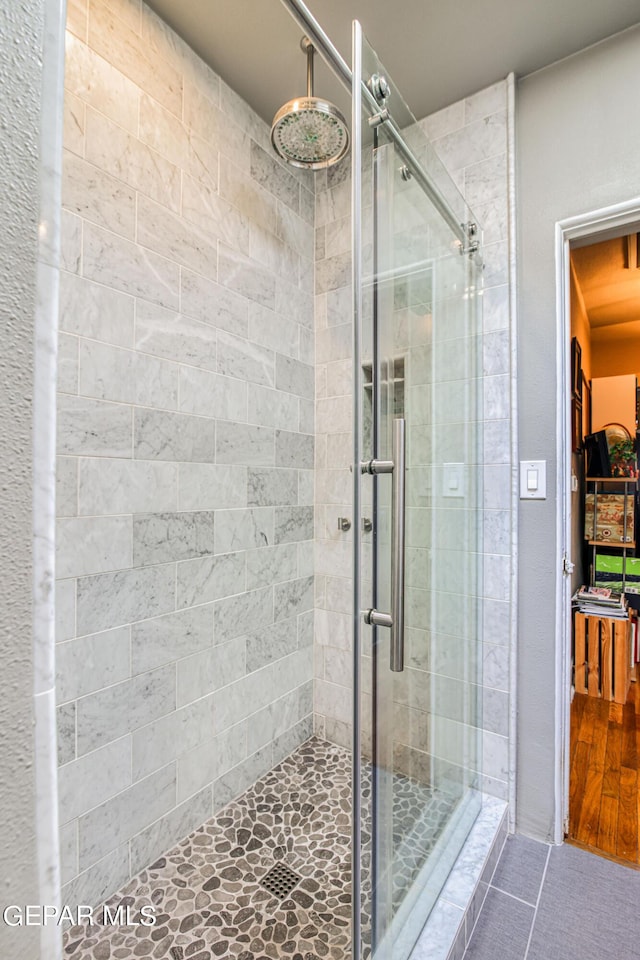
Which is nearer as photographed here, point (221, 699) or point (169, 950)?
point (169, 950)

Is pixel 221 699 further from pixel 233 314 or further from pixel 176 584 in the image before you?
pixel 233 314

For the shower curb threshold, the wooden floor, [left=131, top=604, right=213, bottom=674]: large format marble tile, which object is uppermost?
[left=131, top=604, right=213, bottom=674]: large format marble tile

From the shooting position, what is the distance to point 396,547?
0.99 m

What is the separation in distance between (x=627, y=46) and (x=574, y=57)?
6.3 inches

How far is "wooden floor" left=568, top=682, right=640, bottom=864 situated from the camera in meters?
1.58

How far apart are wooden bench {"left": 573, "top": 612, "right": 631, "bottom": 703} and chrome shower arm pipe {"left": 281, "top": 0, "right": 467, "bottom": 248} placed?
8.30 feet

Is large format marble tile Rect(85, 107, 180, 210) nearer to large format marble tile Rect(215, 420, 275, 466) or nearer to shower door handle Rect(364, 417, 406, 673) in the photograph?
large format marble tile Rect(215, 420, 275, 466)

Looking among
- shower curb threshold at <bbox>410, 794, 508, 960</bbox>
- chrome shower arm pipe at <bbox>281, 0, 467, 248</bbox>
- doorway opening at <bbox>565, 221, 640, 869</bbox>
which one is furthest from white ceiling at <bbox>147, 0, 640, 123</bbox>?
shower curb threshold at <bbox>410, 794, 508, 960</bbox>

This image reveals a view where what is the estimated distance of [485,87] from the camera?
1.73 meters

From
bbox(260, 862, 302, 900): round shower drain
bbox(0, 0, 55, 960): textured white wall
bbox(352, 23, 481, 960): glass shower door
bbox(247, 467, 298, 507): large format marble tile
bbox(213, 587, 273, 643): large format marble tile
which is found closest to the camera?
bbox(0, 0, 55, 960): textured white wall

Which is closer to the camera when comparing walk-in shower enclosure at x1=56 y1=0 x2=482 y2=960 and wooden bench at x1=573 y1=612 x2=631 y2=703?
walk-in shower enclosure at x1=56 y1=0 x2=482 y2=960

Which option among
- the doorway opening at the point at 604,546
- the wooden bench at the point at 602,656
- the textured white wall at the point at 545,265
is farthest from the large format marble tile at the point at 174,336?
the wooden bench at the point at 602,656

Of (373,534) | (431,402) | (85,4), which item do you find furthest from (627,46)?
(373,534)

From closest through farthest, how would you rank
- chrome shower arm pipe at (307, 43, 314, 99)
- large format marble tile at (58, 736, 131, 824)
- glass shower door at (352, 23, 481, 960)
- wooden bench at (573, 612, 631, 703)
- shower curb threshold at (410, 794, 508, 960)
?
glass shower door at (352, 23, 481, 960) → shower curb threshold at (410, 794, 508, 960) → large format marble tile at (58, 736, 131, 824) → chrome shower arm pipe at (307, 43, 314, 99) → wooden bench at (573, 612, 631, 703)
